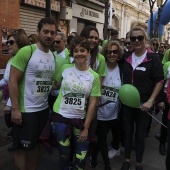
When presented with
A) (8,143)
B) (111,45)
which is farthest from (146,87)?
(8,143)

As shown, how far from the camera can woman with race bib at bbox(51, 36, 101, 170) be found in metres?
2.61

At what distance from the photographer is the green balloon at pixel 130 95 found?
3.01m

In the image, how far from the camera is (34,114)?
108 inches

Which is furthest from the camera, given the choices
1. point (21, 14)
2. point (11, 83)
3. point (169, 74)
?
point (21, 14)

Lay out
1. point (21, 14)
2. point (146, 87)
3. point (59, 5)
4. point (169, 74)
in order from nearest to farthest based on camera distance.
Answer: point (146, 87) → point (169, 74) → point (21, 14) → point (59, 5)

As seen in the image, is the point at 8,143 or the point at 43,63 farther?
the point at 8,143

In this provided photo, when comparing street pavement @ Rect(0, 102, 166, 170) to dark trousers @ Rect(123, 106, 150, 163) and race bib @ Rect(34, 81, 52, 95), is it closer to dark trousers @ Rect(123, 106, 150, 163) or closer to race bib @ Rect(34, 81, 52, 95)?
dark trousers @ Rect(123, 106, 150, 163)

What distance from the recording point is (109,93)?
3.35 meters

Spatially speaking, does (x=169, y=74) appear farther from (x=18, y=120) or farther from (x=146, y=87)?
(x=18, y=120)

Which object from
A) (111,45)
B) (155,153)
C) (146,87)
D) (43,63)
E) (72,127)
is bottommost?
(155,153)

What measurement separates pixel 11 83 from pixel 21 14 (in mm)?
8354

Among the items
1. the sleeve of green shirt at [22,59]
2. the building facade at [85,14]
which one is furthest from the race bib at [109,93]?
the building facade at [85,14]

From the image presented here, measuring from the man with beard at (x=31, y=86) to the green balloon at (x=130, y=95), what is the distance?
901 mm

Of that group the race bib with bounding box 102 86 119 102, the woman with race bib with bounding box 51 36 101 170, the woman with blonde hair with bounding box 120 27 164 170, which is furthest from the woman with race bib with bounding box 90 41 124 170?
the woman with race bib with bounding box 51 36 101 170
